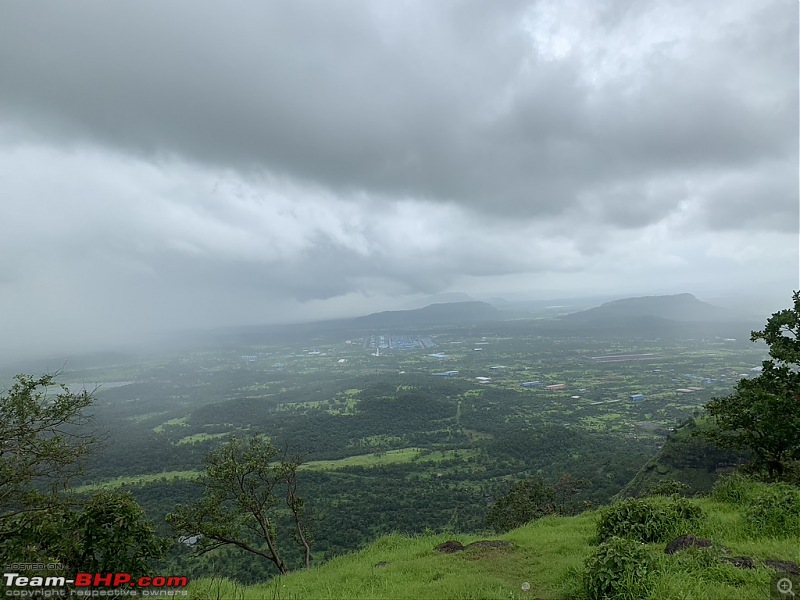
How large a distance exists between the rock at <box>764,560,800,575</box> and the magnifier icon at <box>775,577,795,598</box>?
2.42ft

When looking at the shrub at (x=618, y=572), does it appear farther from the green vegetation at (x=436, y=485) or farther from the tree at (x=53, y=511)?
the tree at (x=53, y=511)

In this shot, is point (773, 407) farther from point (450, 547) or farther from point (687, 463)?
point (687, 463)

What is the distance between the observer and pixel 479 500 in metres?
49.3

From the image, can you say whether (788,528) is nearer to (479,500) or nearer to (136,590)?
(136,590)

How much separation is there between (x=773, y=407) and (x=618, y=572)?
34.3 feet

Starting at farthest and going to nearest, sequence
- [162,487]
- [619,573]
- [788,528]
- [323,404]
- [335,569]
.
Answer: [323,404], [162,487], [335,569], [788,528], [619,573]

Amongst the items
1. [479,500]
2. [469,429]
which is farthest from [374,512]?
[469,429]

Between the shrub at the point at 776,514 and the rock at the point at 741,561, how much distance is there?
8.53ft

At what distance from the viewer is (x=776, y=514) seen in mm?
8805

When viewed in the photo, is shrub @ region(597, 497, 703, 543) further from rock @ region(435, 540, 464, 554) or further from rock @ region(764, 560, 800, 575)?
rock @ region(435, 540, 464, 554)

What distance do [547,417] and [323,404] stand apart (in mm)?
70923

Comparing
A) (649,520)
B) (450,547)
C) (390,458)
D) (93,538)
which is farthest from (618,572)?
(390,458)

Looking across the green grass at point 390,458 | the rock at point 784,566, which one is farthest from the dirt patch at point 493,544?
the green grass at point 390,458

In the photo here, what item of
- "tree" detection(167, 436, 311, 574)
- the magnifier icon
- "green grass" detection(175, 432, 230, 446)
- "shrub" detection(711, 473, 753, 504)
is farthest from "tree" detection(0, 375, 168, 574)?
"green grass" detection(175, 432, 230, 446)
